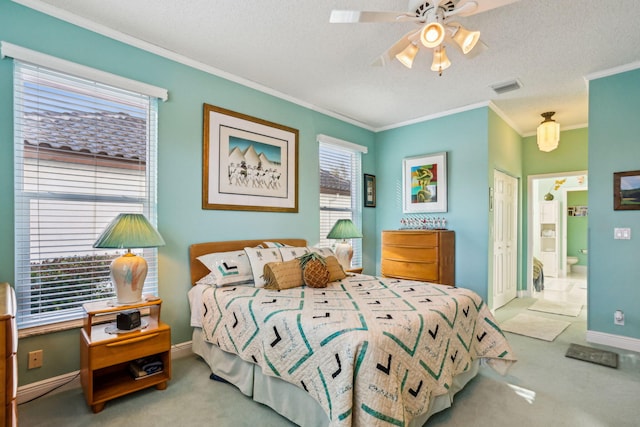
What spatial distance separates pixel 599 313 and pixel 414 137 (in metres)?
3.00

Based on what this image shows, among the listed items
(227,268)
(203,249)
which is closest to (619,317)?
(227,268)

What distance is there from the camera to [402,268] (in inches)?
Result: 164

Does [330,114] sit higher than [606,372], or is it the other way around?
[330,114]

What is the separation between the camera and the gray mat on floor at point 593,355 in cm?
276

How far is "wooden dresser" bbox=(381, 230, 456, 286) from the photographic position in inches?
152

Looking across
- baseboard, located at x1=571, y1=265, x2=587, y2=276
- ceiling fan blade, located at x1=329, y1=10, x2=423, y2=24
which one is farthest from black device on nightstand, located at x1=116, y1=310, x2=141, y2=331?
baseboard, located at x1=571, y1=265, x2=587, y2=276

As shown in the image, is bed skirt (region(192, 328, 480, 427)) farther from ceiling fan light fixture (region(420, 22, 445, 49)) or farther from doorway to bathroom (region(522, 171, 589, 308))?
doorway to bathroom (region(522, 171, 589, 308))

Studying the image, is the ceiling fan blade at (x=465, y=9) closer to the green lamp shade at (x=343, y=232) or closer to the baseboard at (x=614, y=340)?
the green lamp shade at (x=343, y=232)

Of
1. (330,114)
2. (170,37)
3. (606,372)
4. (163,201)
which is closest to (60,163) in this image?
(163,201)

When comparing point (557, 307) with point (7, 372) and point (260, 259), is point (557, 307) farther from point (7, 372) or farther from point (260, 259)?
point (7, 372)

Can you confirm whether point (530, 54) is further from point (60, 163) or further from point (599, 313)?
point (60, 163)

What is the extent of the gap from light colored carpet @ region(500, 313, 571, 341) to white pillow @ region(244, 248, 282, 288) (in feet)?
9.26

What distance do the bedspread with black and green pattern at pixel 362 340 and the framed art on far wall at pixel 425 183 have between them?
2116 millimetres

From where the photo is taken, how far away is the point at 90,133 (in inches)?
96.0
